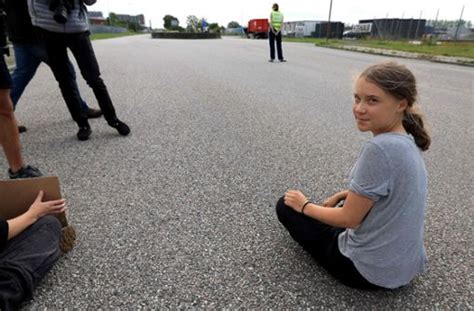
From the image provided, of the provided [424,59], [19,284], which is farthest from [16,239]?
[424,59]

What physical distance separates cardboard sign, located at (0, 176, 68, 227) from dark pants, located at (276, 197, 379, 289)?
3.93 feet

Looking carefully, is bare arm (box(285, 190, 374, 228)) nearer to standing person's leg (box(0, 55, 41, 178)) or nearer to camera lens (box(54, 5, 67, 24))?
standing person's leg (box(0, 55, 41, 178))

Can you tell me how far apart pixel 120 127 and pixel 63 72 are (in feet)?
2.49

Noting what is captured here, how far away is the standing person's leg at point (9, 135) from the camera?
8.54 ft

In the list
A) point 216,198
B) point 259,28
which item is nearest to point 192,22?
point 259,28

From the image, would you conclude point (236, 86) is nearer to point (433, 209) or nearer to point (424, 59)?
point (433, 209)

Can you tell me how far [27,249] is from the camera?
1704 mm

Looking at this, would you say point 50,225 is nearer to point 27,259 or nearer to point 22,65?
point 27,259

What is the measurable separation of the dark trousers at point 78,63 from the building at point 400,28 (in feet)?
111

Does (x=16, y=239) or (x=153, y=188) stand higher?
(x=16, y=239)

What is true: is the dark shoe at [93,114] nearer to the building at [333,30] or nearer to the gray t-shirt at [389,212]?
the gray t-shirt at [389,212]

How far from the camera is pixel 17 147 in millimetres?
2730

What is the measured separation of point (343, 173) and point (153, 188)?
156cm

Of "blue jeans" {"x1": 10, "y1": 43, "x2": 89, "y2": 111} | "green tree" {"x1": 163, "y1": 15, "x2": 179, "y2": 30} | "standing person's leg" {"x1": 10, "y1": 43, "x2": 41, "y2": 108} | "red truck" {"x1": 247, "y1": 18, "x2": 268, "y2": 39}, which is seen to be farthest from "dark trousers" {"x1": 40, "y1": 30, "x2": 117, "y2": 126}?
"green tree" {"x1": 163, "y1": 15, "x2": 179, "y2": 30}
